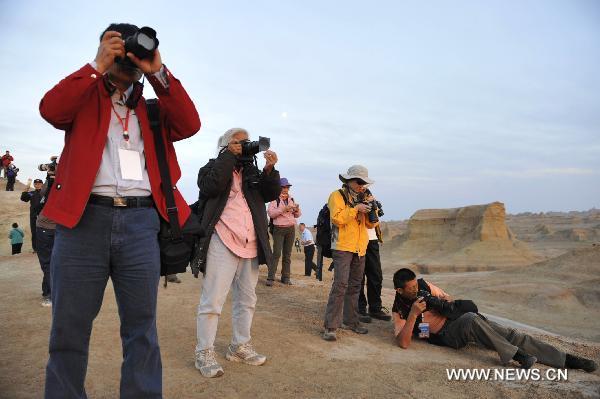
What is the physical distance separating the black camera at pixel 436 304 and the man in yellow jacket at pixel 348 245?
0.80m

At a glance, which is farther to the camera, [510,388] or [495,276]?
[495,276]

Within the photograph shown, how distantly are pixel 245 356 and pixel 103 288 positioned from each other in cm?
210

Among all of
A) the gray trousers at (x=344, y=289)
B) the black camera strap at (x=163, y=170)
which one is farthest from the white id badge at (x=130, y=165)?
the gray trousers at (x=344, y=289)

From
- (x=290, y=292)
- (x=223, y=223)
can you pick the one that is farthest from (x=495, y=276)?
(x=223, y=223)

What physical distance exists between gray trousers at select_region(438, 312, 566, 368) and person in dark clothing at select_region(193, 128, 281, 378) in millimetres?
2060

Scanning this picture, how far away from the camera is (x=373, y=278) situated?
589cm

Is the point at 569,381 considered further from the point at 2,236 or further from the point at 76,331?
the point at 2,236

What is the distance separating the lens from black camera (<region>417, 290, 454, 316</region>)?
4.52 metres

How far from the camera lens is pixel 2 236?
17.4 metres

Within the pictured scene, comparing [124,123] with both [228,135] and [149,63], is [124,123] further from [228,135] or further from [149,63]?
[228,135]

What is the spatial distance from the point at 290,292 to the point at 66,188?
594 centimetres

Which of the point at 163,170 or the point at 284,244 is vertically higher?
the point at 163,170

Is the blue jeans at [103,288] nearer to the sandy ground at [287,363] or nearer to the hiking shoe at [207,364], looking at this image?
the sandy ground at [287,363]

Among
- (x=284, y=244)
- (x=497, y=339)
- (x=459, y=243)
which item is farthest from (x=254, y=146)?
(x=459, y=243)
